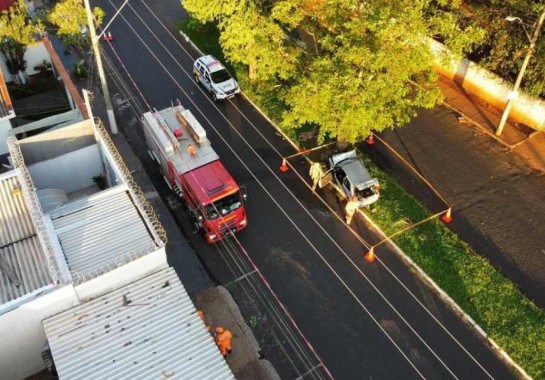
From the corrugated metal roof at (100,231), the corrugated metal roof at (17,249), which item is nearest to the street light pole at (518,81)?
the corrugated metal roof at (100,231)

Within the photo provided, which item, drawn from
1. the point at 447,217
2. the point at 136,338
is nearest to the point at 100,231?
the point at 136,338

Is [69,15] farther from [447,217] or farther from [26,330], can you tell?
[447,217]

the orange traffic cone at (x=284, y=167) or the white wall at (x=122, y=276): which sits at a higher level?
the orange traffic cone at (x=284, y=167)

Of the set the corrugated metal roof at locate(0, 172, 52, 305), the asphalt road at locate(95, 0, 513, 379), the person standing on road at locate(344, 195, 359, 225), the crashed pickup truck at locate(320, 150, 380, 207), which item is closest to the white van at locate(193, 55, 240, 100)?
the asphalt road at locate(95, 0, 513, 379)

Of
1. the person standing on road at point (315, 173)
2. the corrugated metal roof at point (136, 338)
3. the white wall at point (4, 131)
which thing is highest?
the white wall at point (4, 131)

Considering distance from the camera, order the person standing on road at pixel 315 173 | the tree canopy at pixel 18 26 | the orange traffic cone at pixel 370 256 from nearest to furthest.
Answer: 1. the orange traffic cone at pixel 370 256
2. the person standing on road at pixel 315 173
3. the tree canopy at pixel 18 26

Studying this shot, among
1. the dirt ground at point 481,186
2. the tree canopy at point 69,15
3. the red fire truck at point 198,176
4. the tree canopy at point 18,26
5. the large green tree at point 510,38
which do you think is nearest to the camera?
the red fire truck at point 198,176

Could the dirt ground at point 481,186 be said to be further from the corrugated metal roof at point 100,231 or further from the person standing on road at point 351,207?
the corrugated metal roof at point 100,231

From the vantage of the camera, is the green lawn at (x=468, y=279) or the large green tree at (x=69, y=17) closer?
the green lawn at (x=468, y=279)
